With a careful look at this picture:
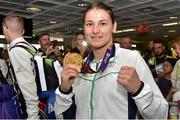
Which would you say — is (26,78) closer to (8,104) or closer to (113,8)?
(8,104)

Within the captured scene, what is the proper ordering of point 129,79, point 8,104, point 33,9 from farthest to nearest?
1. point 33,9
2. point 8,104
3. point 129,79

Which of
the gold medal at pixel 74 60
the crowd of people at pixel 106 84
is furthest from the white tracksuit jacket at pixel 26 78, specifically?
the gold medal at pixel 74 60

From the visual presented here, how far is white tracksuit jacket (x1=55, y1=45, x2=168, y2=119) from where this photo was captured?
121 centimetres

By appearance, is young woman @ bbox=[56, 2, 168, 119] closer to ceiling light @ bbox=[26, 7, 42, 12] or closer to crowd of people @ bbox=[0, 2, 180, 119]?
crowd of people @ bbox=[0, 2, 180, 119]

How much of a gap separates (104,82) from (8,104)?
135 cm

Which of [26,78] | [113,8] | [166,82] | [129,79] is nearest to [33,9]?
[113,8]

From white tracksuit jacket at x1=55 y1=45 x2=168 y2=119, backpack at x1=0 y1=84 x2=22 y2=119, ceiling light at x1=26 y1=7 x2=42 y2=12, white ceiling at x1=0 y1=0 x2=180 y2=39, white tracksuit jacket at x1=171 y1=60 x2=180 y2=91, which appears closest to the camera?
white tracksuit jacket at x1=55 y1=45 x2=168 y2=119

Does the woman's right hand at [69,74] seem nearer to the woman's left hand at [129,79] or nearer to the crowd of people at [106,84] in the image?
the crowd of people at [106,84]

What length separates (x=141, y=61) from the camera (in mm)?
1250

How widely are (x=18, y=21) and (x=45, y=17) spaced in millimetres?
8664

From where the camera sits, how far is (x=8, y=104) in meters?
2.30

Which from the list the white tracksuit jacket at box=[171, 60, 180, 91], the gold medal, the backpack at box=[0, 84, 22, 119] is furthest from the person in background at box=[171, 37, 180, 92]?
the gold medal

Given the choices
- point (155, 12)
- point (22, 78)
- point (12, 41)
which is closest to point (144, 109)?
point (22, 78)

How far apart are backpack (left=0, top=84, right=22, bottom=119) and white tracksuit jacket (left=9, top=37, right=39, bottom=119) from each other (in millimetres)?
100
